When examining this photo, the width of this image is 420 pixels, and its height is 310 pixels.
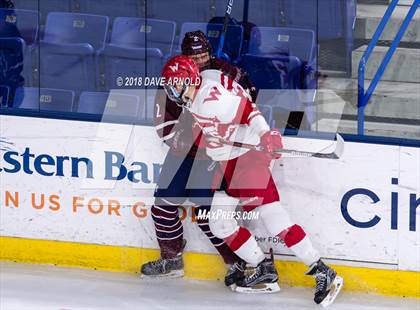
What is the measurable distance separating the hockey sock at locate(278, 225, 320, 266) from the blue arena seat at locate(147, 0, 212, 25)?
58.7 inches

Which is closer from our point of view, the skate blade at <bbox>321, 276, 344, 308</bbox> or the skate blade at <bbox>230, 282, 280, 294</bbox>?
the skate blade at <bbox>321, 276, 344, 308</bbox>

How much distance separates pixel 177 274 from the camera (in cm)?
534

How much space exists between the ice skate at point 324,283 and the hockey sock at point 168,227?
0.65 meters

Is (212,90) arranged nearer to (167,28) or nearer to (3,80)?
(167,28)

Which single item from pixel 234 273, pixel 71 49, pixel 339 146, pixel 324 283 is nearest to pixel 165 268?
pixel 234 273

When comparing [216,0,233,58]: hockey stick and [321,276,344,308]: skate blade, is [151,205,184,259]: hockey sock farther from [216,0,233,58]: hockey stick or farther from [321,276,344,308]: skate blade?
[216,0,233,58]: hockey stick

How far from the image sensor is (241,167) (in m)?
5.12

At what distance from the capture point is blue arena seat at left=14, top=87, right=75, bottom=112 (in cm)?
562

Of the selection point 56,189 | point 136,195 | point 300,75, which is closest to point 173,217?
point 136,195

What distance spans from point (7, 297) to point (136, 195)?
2.51ft

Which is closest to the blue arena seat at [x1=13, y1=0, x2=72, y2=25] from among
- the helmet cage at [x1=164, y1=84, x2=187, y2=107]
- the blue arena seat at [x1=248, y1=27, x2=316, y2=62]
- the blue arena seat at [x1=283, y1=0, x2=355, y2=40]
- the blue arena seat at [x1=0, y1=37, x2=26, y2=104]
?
the blue arena seat at [x1=0, y1=37, x2=26, y2=104]

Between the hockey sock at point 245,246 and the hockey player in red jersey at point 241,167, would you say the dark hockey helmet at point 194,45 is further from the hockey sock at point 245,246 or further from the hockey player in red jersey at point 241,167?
the hockey sock at point 245,246

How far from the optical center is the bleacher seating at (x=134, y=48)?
5.79m

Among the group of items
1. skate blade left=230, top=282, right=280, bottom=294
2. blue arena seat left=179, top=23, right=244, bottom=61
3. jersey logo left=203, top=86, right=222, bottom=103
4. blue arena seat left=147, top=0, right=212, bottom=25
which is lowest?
skate blade left=230, top=282, right=280, bottom=294
